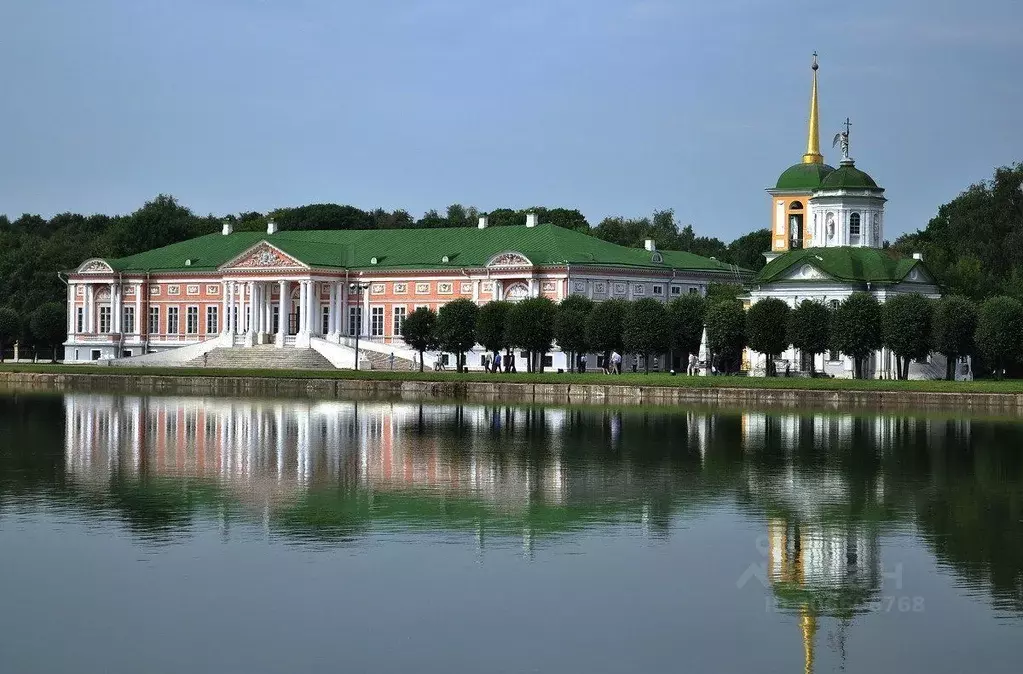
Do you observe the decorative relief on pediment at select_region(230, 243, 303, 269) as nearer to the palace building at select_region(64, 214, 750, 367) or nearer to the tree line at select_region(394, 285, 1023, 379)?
the palace building at select_region(64, 214, 750, 367)

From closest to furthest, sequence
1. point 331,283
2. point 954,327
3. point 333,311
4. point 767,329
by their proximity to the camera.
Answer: point 954,327
point 767,329
point 333,311
point 331,283

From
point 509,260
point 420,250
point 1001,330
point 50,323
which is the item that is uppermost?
point 420,250

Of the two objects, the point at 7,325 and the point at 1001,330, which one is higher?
the point at 7,325

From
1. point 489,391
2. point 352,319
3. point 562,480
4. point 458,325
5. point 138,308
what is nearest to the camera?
point 562,480

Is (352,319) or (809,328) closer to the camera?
(809,328)

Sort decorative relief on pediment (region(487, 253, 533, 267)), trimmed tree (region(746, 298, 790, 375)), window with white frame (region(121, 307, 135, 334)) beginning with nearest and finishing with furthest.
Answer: trimmed tree (region(746, 298, 790, 375)), decorative relief on pediment (region(487, 253, 533, 267)), window with white frame (region(121, 307, 135, 334))

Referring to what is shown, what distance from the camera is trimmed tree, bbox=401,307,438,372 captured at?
8194cm

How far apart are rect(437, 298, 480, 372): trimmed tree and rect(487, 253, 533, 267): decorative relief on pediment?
6764mm

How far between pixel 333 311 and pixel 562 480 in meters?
64.9

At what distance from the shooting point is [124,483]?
29.3 metres

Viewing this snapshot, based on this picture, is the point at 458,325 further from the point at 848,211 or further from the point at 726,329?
the point at 848,211

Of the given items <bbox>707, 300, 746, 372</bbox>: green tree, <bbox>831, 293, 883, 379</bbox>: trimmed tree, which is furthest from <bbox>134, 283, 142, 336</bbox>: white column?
<bbox>831, 293, 883, 379</bbox>: trimmed tree

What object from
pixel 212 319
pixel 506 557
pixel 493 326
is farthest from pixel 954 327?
pixel 212 319

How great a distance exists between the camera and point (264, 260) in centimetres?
9550
